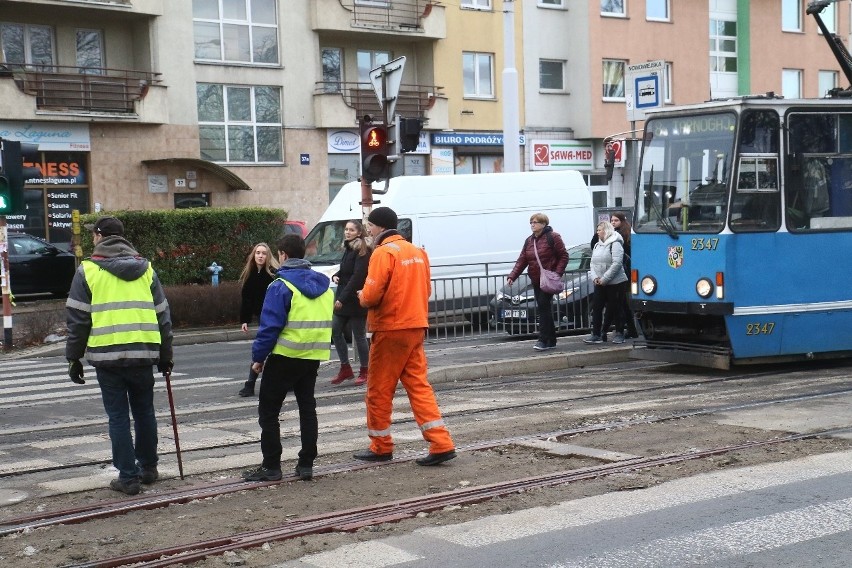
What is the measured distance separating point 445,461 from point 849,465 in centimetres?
275

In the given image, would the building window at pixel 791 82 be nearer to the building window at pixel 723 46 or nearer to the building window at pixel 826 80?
the building window at pixel 826 80

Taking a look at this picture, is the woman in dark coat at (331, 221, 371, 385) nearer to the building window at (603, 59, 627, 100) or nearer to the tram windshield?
the tram windshield

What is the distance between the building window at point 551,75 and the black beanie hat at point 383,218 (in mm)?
32519

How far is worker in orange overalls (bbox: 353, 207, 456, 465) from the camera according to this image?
8438mm

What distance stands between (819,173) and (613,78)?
94.6 ft

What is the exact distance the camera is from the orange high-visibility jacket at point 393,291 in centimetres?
841

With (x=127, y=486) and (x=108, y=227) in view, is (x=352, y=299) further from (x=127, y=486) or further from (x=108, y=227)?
(x=127, y=486)

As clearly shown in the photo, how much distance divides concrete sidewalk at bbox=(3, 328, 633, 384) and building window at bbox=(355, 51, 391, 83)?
20.7 meters

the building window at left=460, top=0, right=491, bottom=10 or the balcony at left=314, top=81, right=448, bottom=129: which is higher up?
the building window at left=460, top=0, right=491, bottom=10

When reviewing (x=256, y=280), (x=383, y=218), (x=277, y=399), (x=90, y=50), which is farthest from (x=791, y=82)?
(x=277, y=399)

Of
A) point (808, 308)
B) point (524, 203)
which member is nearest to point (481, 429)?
point (808, 308)

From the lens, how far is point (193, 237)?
2425cm

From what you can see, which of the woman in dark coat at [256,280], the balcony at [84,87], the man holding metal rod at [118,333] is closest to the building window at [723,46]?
the balcony at [84,87]

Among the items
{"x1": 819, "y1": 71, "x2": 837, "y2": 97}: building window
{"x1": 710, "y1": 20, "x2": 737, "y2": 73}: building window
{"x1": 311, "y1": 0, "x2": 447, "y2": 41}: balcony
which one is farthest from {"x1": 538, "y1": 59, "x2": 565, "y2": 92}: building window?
{"x1": 819, "y1": 71, "x2": 837, "y2": 97}: building window
